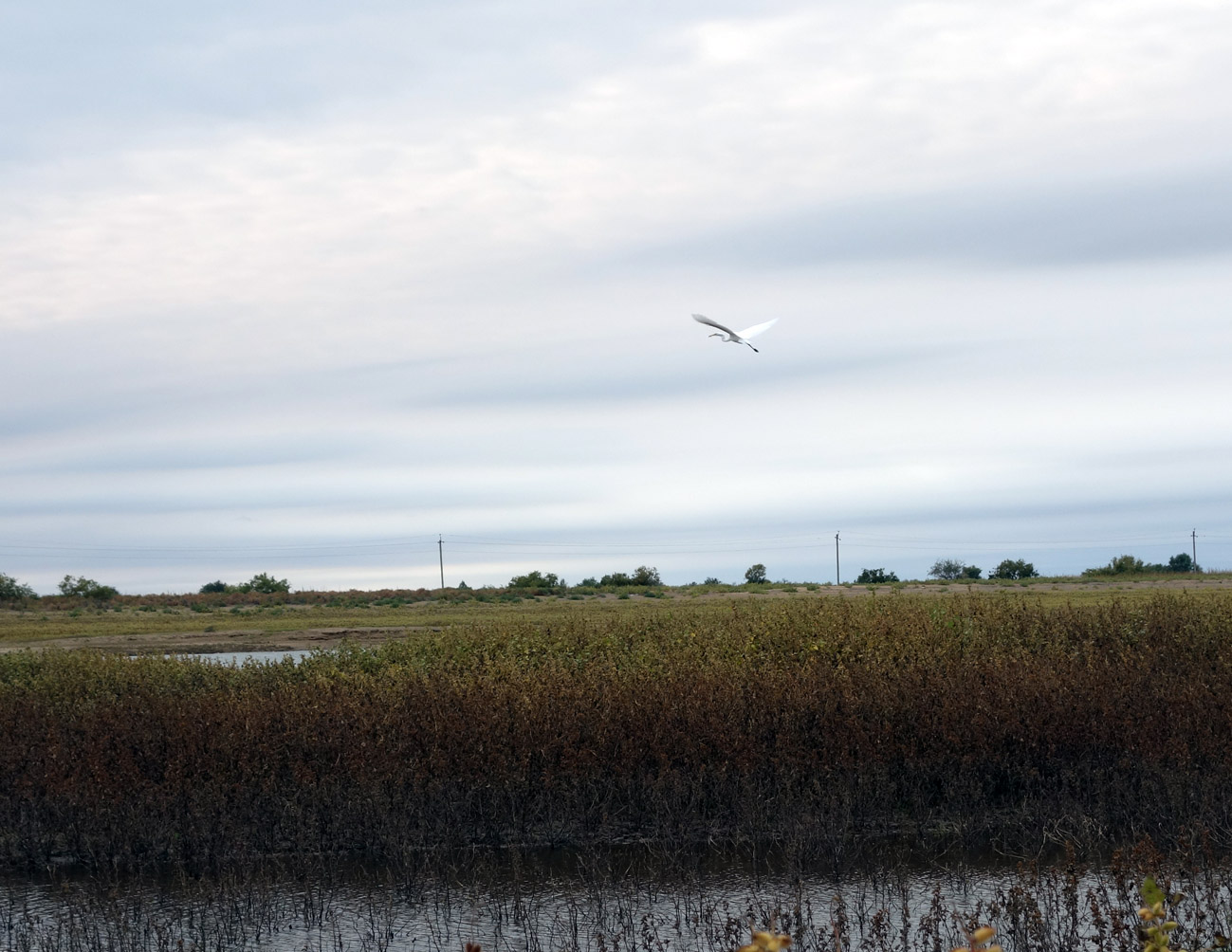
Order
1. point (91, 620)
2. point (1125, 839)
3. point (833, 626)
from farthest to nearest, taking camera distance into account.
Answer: point (91, 620)
point (833, 626)
point (1125, 839)

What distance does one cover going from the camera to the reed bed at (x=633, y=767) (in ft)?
35.0

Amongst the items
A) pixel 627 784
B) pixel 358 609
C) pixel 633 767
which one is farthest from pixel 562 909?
pixel 358 609

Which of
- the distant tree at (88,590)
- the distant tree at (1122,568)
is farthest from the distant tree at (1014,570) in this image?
the distant tree at (88,590)

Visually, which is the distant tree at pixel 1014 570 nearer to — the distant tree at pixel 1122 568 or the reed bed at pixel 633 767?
the distant tree at pixel 1122 568

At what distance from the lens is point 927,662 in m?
14.9

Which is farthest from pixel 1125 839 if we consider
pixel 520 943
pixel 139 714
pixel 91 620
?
pixel 91 620

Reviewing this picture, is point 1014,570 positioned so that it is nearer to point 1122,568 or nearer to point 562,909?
point 1122,568

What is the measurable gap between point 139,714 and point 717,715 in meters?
6.37

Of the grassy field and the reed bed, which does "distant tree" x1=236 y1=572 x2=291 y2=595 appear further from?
the reed bed

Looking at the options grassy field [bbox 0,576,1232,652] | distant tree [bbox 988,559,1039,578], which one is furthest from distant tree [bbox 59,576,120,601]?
distant tree [bbox 988,559,1039,578]

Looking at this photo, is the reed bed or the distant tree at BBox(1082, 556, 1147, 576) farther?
the distant tree at BBox(1082, 556, 1147, 576)

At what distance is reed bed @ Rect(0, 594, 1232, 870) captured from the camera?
10.7 m

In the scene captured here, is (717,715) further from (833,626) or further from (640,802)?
(833,626)

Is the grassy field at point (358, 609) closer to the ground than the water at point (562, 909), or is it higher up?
higher up
